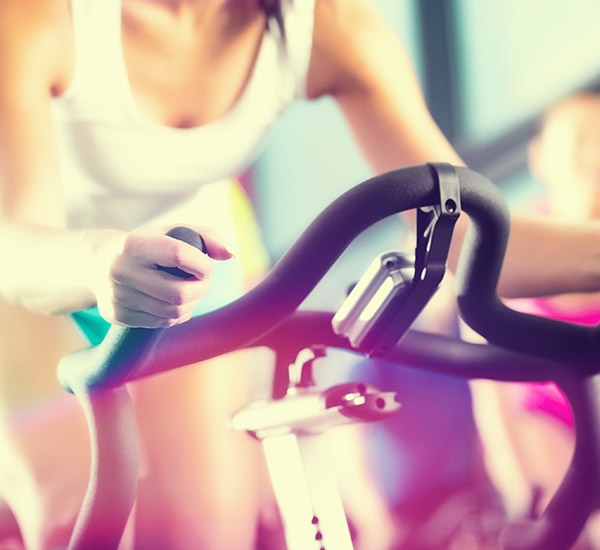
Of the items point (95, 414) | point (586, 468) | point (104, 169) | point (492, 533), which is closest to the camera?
point (95, 414)

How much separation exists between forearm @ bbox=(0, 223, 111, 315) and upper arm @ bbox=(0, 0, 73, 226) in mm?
79

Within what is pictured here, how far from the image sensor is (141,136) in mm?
1010

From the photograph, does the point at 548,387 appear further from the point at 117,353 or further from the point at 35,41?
the point at 35,41

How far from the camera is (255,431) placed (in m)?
0.61

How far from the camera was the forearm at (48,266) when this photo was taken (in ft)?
1.79

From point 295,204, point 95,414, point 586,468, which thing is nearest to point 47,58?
point 295,204

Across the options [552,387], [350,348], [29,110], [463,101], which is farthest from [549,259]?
[29,110]

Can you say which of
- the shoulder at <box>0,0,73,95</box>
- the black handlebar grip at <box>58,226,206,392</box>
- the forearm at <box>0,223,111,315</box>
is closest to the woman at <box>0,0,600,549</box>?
the shoulder at <box>0,0,73,95</box>

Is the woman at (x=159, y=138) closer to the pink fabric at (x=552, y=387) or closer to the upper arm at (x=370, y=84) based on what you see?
the upper arm at (x=370, y=84)

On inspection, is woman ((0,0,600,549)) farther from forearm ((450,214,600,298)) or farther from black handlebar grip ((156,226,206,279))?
black handlebar grip ((156,226,206,279))

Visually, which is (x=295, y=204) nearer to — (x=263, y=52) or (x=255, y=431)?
(x=263, y=52)

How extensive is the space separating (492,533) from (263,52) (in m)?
0.92

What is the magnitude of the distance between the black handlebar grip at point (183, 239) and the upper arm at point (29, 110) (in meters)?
0.44

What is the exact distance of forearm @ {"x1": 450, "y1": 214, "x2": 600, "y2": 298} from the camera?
71cm
